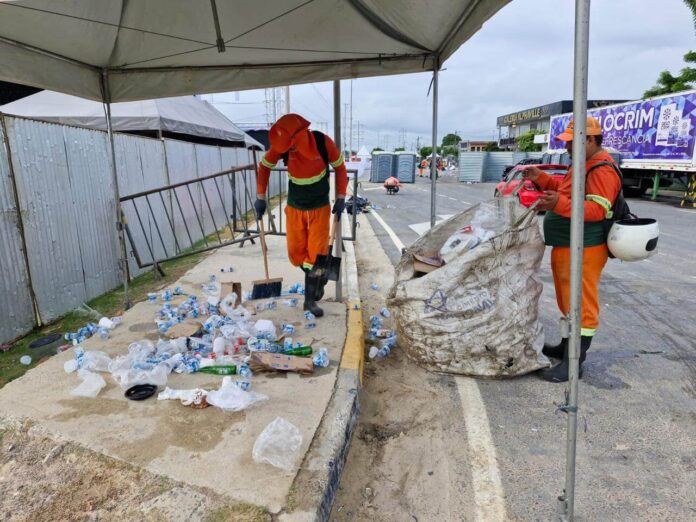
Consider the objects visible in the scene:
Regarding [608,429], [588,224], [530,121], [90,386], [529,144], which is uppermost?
[530,121]

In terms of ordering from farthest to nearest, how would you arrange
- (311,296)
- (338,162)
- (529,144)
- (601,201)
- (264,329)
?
(529,144)
(311,296)
(338,162)
(264,329)
(601,201)

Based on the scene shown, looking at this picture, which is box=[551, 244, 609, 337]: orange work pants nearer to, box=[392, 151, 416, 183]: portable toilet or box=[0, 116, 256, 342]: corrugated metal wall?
box=[0, 116, 256, 342]: corrugated metal wall

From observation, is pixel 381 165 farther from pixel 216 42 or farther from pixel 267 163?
pixel 216 42

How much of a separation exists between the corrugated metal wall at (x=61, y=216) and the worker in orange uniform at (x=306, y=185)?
2.24m

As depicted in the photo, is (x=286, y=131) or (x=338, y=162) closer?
(x=286, y=131)

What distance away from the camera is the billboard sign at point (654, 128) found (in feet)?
51.0

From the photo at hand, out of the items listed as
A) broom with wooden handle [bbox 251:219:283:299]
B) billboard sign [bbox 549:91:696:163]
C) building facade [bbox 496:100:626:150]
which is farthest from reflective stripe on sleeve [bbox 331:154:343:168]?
building facade [bbox 496:100:626:150]

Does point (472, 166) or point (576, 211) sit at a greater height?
point (472, 166)

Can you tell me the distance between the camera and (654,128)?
Answer: 17047 mm

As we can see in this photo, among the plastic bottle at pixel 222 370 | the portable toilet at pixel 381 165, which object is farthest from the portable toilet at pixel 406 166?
the plastic bottle at pixel 222 370

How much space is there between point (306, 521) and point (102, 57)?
412 centimetres

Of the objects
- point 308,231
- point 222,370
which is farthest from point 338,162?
point 222,370

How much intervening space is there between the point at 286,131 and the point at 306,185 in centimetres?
50

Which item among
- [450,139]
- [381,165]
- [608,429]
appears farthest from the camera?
[450,139]
